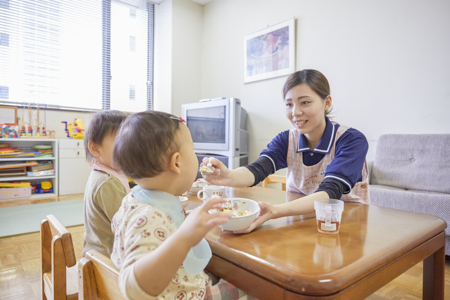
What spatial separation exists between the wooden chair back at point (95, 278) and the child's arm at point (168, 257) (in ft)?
0.36

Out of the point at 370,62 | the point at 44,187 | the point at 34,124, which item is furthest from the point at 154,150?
the point at 34,124

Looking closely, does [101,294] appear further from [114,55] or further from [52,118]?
[114,55]

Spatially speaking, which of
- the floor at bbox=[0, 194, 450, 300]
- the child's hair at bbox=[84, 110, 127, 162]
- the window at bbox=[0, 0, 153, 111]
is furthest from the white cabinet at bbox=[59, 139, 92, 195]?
the child's hair at bbox=[84, 110, 127, 162]

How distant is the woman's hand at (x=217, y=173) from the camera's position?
111 centimetres

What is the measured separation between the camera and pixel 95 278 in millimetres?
557

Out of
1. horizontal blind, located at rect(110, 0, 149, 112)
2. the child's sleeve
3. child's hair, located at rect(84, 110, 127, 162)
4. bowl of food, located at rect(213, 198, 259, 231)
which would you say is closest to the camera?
bowl of food, located at rect(213, 198, 259, 231)

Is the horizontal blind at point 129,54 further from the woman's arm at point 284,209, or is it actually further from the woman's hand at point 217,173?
the woman's arm at point 284,209

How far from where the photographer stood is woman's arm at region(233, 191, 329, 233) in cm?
72

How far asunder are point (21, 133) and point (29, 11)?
64.9 inches

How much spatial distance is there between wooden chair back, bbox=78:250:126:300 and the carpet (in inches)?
88.5

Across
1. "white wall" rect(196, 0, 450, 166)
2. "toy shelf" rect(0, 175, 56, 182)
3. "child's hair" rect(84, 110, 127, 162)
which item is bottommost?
"toy shelf" rect(0, 175, 56, 182)

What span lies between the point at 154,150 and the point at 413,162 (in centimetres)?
242

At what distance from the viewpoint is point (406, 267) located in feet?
2.09

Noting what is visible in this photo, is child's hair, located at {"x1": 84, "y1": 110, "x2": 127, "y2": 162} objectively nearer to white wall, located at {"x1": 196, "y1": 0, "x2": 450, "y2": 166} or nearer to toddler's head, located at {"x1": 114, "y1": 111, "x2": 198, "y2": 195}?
toddler's head, located at {"x1": 114, "y1": 111, "x2": 198, "y2": 195}
